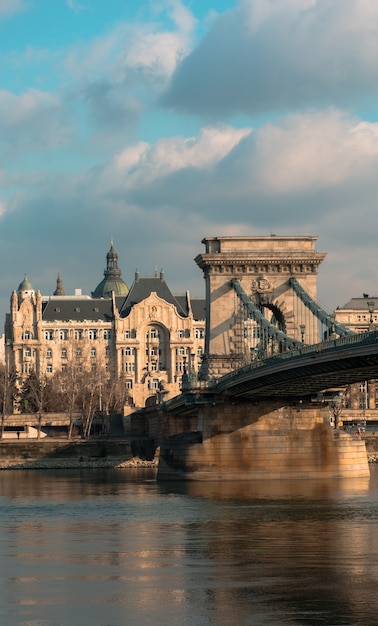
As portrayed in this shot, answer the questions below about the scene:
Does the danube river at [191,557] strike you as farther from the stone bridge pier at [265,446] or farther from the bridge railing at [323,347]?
the stone bridge pier at [265,446]

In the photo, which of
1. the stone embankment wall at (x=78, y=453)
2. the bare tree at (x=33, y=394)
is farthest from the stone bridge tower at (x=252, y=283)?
the bare tree at (x=33, y=394)

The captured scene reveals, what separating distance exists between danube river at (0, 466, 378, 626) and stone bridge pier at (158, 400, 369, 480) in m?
7.34

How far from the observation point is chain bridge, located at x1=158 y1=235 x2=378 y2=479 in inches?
3501

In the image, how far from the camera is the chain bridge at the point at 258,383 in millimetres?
88938

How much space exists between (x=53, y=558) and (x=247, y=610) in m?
12.6

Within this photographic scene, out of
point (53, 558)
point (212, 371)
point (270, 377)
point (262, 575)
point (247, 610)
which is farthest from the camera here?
point (212, 371)

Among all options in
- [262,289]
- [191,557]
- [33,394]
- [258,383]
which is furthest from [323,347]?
[33,394]

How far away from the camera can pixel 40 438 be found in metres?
136

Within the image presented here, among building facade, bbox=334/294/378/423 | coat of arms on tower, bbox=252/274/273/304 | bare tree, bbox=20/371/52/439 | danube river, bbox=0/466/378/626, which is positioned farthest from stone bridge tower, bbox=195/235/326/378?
bare tree, bbox=20/371/52/439

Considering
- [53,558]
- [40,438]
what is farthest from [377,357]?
[40,438]

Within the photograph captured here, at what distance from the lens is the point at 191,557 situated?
49.5 metres

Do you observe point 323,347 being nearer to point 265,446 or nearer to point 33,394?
point 265,446

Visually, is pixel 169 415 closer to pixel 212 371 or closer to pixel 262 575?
pixel 212 371

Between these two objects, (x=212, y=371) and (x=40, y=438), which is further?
(x=40, y=438)
